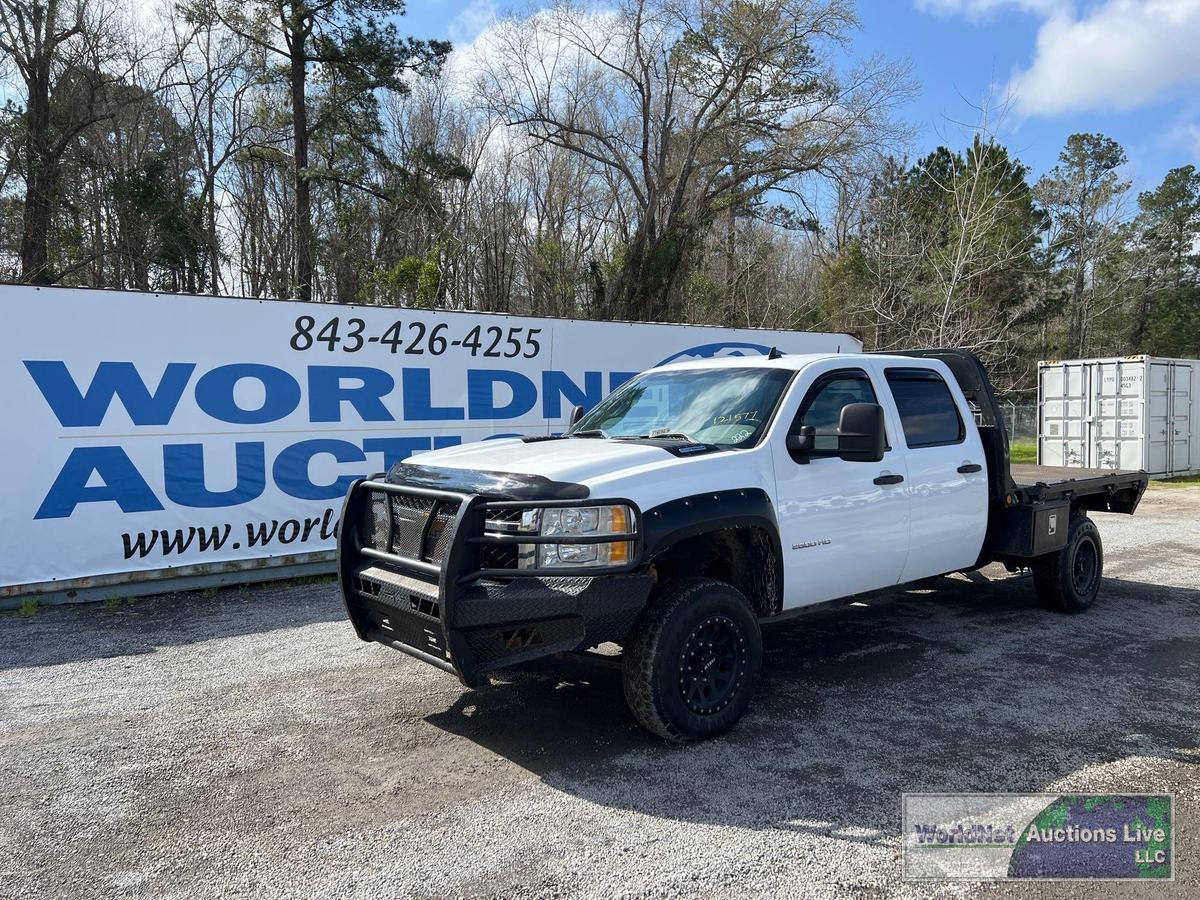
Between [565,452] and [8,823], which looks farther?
[565,452]

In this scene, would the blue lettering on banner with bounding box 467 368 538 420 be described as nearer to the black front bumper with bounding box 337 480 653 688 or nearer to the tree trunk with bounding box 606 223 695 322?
the black front bumper with bounding box 337 480 653 688

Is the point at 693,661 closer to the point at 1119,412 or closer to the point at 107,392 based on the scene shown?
the point at 107,392

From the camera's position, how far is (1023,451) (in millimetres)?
26109

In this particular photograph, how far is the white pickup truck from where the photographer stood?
13.3ft

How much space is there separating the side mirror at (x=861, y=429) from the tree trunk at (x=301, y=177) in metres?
23.1

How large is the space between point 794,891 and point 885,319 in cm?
2011

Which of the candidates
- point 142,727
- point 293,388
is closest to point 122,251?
point 293,388

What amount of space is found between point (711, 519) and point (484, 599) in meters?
1.23

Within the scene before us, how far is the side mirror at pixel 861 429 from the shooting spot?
15.6 feet

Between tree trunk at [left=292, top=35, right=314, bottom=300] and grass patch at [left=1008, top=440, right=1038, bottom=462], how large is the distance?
20.7 m

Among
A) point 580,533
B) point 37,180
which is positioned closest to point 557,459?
point 580,533

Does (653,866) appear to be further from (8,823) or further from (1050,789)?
(8,823)

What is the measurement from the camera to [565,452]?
186 inches

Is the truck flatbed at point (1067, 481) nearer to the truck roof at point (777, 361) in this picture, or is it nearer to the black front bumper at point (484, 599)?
the truck roof at point (777, 361)
